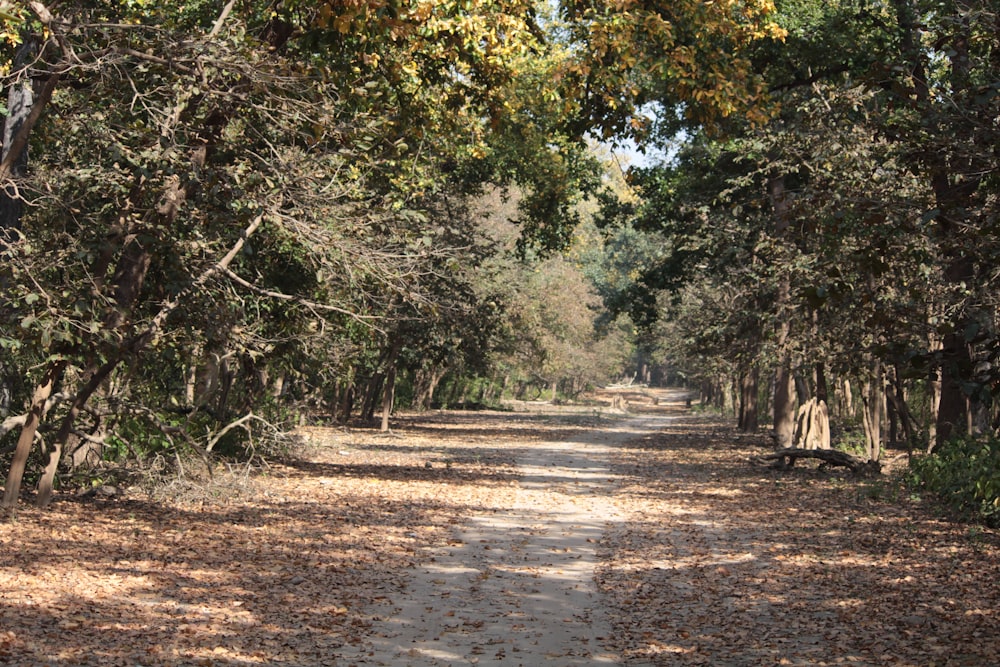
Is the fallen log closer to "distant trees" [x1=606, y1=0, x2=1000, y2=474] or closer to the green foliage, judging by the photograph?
"distant trees" [x1=606, y1=0, x2=1000, y2=474]

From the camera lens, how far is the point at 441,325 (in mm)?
27656

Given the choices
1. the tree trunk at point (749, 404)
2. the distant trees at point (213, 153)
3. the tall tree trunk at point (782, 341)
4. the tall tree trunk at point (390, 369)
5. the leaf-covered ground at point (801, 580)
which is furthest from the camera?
the tree trunk at point (749, 404)

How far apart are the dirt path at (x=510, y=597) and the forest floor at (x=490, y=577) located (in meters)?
0.03

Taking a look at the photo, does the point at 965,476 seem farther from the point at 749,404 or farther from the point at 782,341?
the point at 749,404

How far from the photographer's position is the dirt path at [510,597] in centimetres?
690

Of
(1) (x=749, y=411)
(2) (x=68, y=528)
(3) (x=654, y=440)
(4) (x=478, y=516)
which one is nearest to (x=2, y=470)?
(2) (x=68, y=528)

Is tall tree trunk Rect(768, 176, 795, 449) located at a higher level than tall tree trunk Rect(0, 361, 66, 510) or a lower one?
higher

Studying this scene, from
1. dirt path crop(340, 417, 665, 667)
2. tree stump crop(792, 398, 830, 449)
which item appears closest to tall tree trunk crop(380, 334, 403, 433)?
tree stump crop(792, 398, 830, 449)

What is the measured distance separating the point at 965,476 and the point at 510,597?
7.34 m

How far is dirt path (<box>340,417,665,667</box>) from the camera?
6898 millimetres

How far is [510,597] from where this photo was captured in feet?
28.9

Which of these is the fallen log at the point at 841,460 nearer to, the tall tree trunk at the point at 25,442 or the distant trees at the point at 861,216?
the distant trees at the point at 861,216

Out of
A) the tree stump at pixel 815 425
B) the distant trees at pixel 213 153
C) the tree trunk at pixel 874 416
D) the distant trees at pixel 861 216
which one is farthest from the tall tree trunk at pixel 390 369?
the distant trees at pixel 213 153

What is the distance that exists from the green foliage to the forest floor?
0.37 metres
